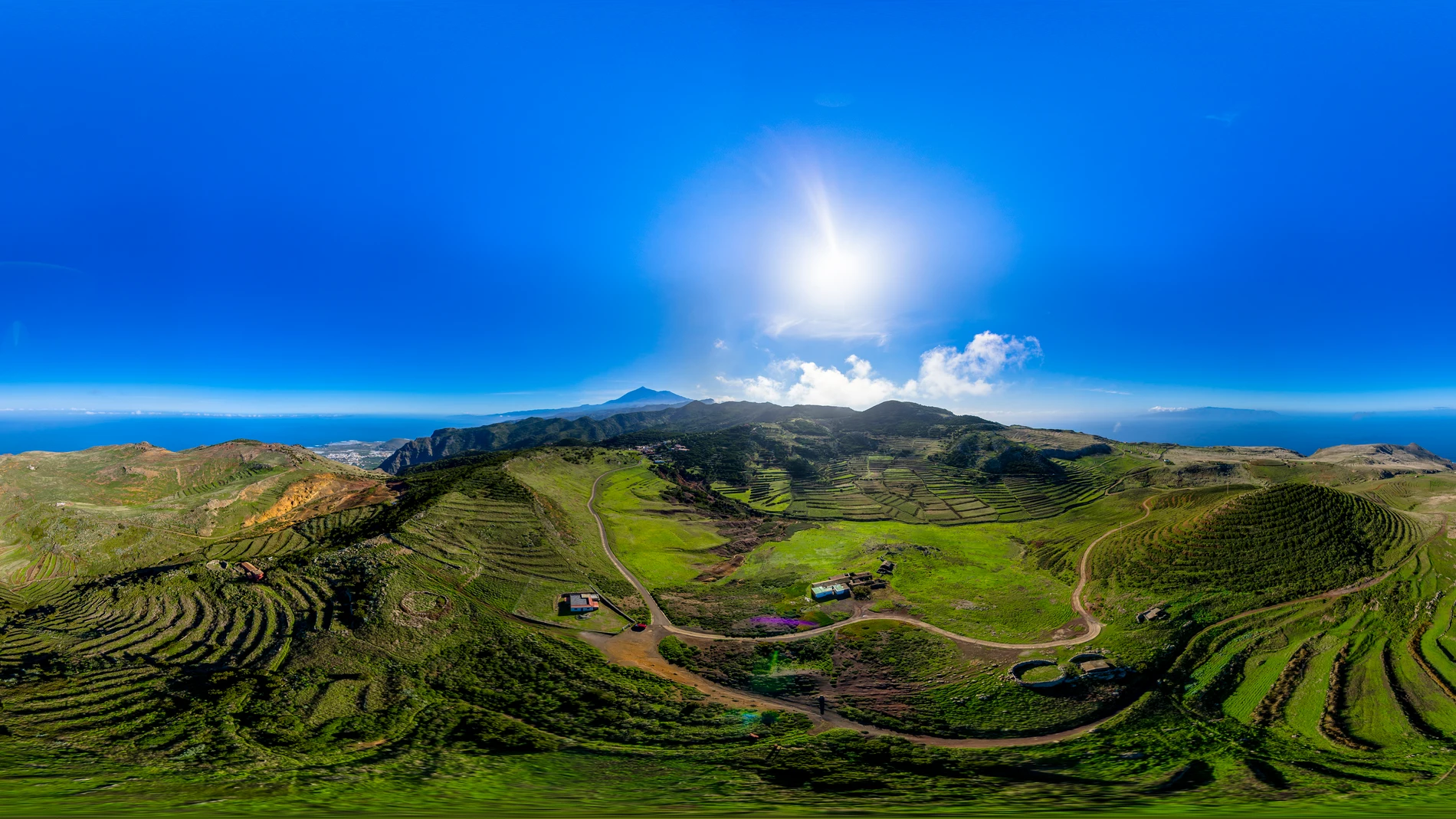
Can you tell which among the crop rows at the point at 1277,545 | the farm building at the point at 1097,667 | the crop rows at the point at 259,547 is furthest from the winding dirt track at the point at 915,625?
the crop rows at the point at 259,547

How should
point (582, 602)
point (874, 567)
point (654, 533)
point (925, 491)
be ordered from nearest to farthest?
point (582, 602)
point (874, 567)
point (654, 533)
point (925, 491)

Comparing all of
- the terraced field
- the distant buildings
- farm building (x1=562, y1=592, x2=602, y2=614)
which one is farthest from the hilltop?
farm building (x1=562, y1=592, x2=602, y2=614)

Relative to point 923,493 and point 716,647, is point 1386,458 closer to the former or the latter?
point 923,493

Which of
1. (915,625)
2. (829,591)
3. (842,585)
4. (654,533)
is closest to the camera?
(915,625)

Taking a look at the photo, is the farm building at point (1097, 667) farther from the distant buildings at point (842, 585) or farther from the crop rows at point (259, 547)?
the crop rows at point (259, 547)

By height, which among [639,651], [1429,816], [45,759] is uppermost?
[1429,816]

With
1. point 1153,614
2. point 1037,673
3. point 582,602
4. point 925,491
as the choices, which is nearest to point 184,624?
point 582,602

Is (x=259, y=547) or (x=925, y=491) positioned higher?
(x=925, y=491)

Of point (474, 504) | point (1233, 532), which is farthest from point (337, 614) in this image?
point (1233, 532)

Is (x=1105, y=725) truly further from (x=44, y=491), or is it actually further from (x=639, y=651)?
(x=44, y=491)
